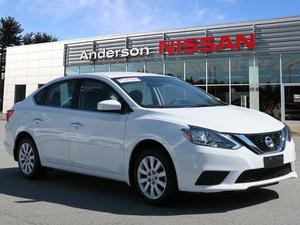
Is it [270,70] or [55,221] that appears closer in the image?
[55,221]

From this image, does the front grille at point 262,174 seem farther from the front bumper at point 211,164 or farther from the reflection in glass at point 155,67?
the reflection in glass at point 155,67

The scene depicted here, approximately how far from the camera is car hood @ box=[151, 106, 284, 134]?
5035mm

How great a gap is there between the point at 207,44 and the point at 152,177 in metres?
22.1

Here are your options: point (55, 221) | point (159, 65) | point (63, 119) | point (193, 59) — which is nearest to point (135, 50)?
point (159, 65)

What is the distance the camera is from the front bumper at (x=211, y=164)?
491cm

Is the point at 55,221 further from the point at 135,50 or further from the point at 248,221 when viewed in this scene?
the point at 135,50

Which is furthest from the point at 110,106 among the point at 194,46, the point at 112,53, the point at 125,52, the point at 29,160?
the point at 112,53

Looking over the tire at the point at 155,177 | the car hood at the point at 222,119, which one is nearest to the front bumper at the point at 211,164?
the tire at the point at 155,177

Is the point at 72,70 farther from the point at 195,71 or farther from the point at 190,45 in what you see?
the point at 195,71

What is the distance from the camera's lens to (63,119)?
6730 millimetres

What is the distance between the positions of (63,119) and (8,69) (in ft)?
109

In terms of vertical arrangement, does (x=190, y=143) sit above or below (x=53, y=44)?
below

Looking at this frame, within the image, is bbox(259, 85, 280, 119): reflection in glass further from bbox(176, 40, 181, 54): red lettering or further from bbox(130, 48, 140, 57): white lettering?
bbox(130, 48, 140, 57): white lettering

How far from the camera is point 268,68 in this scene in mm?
25438
